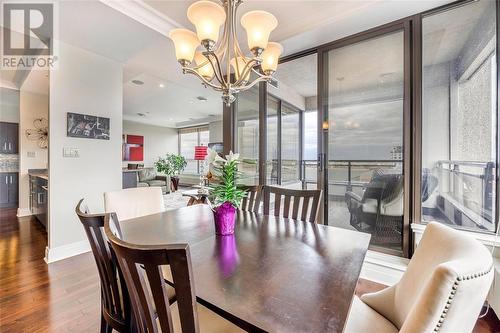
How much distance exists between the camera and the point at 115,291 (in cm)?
107

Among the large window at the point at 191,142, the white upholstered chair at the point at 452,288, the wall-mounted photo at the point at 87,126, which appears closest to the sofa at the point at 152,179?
the large window at the point at 191,142

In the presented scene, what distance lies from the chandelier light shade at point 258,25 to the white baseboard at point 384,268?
7.52 ft

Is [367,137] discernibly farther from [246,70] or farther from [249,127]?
[249,127]

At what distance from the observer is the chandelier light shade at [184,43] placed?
5.54 feet

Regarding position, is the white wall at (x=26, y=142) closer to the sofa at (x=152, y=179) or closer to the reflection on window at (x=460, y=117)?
the sofa at (x=152, y=179)

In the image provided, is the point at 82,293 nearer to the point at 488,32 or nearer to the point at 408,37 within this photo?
the point at 408,37

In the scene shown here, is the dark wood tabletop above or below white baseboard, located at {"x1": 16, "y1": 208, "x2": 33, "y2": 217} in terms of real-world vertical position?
above

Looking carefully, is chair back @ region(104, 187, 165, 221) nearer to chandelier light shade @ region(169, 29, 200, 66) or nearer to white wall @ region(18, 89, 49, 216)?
chandelier light shade @ region(169, 29, 200, 66)

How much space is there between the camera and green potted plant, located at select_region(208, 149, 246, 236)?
1.36 m

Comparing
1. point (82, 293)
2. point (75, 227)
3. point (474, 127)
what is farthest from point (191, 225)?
point (474, 127)

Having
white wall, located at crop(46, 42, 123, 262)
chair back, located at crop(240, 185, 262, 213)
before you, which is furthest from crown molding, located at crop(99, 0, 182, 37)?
chair back, located at crop(240, 185, 262, 213)

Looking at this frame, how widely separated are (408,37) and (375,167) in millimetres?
1325

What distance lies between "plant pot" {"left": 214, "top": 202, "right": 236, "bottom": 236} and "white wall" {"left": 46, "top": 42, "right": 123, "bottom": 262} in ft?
8.36

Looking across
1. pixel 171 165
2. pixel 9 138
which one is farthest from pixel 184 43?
pixel 171 165
